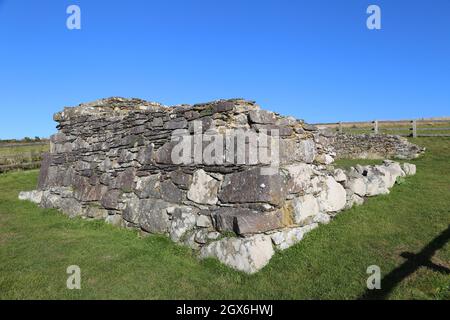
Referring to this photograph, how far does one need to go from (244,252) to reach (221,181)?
61.4 inches

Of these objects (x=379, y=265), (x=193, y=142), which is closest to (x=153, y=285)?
(x=193, y=142)

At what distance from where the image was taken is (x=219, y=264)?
656 centimetres

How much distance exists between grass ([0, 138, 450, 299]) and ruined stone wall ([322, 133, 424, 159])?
7.85m

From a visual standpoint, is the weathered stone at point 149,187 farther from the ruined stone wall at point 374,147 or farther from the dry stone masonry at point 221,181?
the ruined stone wall at point 374,147

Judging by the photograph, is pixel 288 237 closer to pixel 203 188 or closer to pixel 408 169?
pixel 203 188

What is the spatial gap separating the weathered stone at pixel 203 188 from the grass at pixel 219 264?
1035 mm

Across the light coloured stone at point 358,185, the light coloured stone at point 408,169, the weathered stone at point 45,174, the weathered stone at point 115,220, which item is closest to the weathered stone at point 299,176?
the light coloured stone at point 358,185

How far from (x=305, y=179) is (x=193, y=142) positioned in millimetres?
2457

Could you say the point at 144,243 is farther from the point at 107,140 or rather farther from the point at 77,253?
the point at 107,140

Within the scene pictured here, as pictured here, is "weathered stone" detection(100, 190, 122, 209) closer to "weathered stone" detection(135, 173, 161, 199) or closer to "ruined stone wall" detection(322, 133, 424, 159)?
"weathered stone" detection(135, 173, 161, 199)

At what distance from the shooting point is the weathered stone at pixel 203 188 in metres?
7.46

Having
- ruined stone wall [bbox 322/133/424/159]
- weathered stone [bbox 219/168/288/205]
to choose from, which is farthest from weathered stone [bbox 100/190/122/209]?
ruined stone wall [bbox 322/133/424/159]

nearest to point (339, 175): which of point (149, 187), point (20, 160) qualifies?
point (149, 187)
